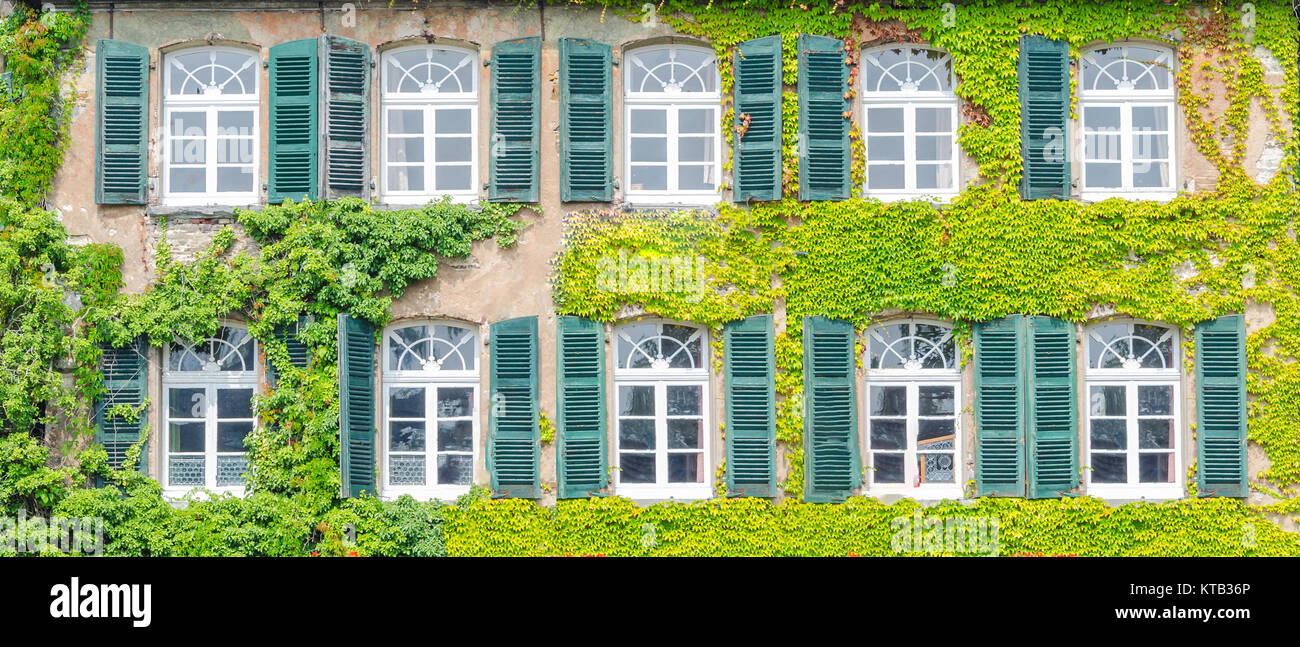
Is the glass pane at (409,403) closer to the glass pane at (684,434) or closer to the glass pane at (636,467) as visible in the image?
the glass pane at (636,467)

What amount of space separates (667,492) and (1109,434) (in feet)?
14.8

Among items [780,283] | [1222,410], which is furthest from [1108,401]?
[780,283]

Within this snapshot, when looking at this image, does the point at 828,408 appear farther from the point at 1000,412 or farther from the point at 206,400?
the point at 206,400

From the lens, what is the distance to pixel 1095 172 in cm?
1276

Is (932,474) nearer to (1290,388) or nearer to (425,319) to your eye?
(1290,388)

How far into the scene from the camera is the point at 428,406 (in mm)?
12680

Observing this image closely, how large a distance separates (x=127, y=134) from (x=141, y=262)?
4.22 feet

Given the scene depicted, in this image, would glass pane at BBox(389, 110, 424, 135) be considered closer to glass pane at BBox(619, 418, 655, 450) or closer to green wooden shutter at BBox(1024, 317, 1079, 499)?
glass pane at BBox(619, 418, 655, 450)

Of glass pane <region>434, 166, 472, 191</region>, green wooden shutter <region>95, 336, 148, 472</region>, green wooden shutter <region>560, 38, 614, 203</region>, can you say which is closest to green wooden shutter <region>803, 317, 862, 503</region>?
green wooden shutter <region>560, 38, 614, 203</region>

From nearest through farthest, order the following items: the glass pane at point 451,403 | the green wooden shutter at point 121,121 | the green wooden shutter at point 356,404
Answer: the green wooden shutter at point 356,404, the green wooden shutter at point 121,121, the glass pane at point 451,403

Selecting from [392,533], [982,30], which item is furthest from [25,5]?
[982,30]

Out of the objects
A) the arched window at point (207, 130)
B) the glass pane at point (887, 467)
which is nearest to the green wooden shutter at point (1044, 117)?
the glass pane at point (887, 467)

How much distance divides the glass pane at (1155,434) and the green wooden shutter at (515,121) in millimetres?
6564

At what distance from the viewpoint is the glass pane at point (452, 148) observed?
41.9 feet
